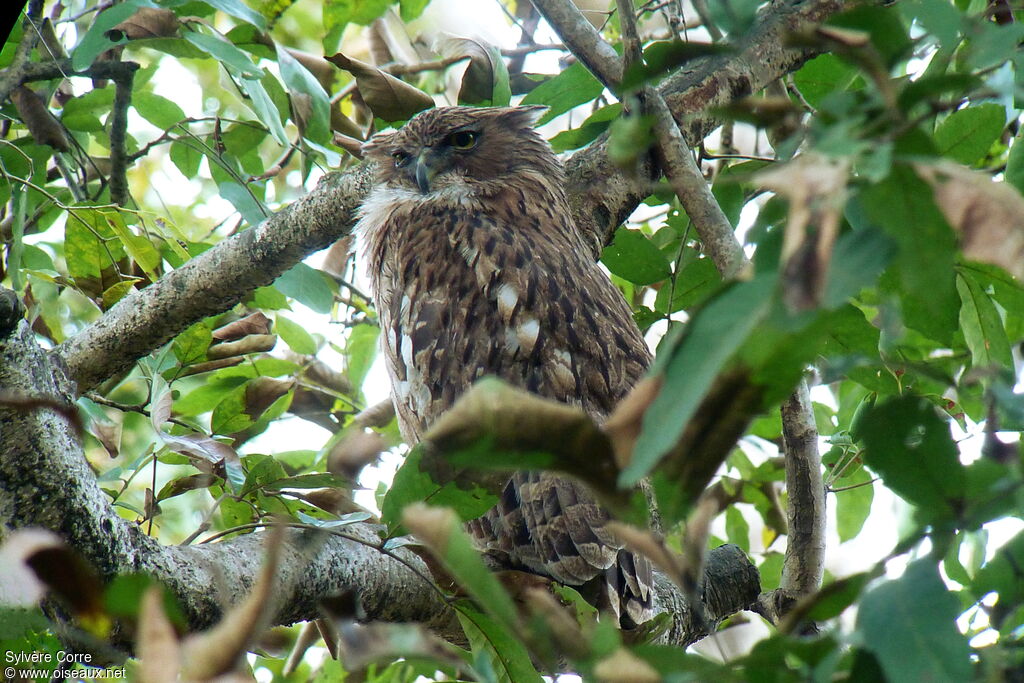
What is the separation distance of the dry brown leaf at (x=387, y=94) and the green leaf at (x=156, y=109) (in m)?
0.64

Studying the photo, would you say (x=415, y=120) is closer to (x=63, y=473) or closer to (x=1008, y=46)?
(x=63, y=473)

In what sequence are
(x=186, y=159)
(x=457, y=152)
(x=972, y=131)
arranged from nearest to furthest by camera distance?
(x=972, y=131) → (x=186, y=159) → (x=457, y=152)

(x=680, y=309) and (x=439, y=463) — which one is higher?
(x=680, y=309)

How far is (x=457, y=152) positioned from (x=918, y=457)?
2952mm

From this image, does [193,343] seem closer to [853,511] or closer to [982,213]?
[853,511]

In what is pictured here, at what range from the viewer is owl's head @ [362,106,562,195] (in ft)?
11.2

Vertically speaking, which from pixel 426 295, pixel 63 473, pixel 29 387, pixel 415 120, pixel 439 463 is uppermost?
pixel 415 120

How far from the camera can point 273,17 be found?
2912 mm

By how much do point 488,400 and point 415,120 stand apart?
2946mm

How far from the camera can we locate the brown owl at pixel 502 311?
2369 mm

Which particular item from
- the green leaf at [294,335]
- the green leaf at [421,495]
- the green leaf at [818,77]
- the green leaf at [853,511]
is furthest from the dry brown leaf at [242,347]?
the green leaf at [853,511]

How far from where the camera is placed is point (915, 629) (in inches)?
22.8

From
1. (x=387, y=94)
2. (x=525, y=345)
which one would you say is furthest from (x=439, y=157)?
(x=525, y=345)

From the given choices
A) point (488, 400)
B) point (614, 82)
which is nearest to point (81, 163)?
point (614, 82)
